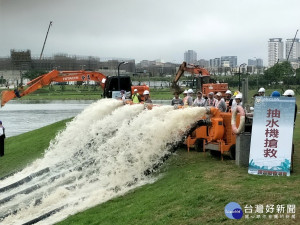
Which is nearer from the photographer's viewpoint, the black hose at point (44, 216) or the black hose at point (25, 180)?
the black hose at point (44, 216)

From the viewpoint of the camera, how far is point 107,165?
1532cm

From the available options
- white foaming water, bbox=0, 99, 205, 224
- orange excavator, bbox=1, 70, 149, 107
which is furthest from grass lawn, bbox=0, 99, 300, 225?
orange excavator, bbox=1, 70, 149, 107

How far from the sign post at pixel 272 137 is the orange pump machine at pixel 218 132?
2.01 meters

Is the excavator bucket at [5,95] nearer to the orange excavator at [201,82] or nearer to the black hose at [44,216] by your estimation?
the orange excavator at [201,82]

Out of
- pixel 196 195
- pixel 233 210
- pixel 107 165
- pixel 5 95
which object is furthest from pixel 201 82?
pixel 233 210

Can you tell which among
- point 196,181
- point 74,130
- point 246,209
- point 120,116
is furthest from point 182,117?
point 74,130

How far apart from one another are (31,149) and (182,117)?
12.9m

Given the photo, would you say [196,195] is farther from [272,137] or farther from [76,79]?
[76,79]

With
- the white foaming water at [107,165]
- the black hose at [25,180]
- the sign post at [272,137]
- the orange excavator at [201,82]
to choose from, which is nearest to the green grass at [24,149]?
the black hose at [25,180]

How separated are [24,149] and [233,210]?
18396 mm

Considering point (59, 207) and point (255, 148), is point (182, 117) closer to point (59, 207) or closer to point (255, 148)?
Answer: point (255, 148)

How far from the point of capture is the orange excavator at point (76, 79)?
24781mm

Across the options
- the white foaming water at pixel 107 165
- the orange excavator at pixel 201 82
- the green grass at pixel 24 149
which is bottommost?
the green grass at pixel 24 149

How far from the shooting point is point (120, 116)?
1784cm
